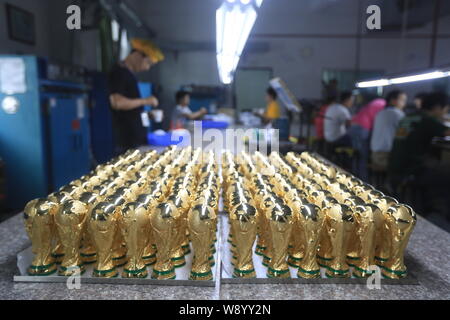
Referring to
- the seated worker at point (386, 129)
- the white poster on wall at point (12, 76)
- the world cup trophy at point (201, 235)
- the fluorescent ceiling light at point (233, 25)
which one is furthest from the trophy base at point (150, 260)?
the seated worker at point (386, 129)

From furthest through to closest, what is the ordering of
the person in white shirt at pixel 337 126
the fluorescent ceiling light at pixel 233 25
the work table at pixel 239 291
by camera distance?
the person in white shirt at pixel 337 126 → the fluorescent ceiling light at pixel 233 25 → the work table at pixel 239 291

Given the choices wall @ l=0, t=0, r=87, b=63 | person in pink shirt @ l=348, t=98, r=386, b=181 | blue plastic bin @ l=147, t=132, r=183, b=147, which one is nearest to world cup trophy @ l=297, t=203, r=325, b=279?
blue plastic bin @ l=147, t=132, r=183, b=147

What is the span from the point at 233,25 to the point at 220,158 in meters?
0.90

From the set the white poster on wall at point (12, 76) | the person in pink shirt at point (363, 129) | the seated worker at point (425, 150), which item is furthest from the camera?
the person in pink shirt at point (363, 129)

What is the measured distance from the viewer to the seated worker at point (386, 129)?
4.26 m

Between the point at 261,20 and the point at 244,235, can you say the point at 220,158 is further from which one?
the point at 261,20

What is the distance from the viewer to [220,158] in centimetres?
218

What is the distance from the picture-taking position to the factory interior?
0.92 m

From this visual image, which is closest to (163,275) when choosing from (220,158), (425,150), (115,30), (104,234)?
(104,234)

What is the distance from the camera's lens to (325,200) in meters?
1.01

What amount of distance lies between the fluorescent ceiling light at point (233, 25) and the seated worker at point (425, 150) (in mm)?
2136

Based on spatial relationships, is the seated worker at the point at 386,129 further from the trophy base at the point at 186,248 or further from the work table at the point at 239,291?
the trophy base at the point at 186,248

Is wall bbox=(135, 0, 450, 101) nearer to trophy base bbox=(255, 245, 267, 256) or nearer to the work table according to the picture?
trophy base bbox=(255, 245, 267, 256)

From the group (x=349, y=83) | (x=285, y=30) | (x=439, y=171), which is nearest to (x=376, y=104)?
(x=439, y=171)
